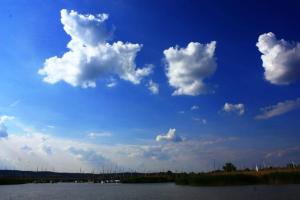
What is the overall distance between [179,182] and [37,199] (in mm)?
72729

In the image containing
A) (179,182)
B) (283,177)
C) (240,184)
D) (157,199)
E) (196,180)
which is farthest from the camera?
(179,182)

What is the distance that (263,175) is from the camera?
117562 mm

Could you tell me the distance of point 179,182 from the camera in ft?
496

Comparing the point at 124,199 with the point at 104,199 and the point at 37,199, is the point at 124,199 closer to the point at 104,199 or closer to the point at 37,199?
the point at 104,199

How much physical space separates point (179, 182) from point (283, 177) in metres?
52.6

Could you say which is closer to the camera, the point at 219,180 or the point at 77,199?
the point at 77,199

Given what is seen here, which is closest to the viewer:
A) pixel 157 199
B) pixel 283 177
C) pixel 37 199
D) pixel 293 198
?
pixel 293 198

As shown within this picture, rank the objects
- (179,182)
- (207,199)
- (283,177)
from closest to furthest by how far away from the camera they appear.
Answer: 1. (207,199)
2. (283,177)
3. (179,182)

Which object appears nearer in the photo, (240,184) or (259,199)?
(259,199)

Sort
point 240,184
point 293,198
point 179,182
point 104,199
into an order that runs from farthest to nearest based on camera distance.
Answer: point 179,182, point 240,184, point 104,199, point 293,198

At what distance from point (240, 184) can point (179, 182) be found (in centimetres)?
3792

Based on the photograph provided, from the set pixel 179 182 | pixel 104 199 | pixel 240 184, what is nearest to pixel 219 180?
pixel 240 184

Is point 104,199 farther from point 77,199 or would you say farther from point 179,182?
point 179,182

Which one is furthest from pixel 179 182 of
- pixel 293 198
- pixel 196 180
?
pixel 293 198
